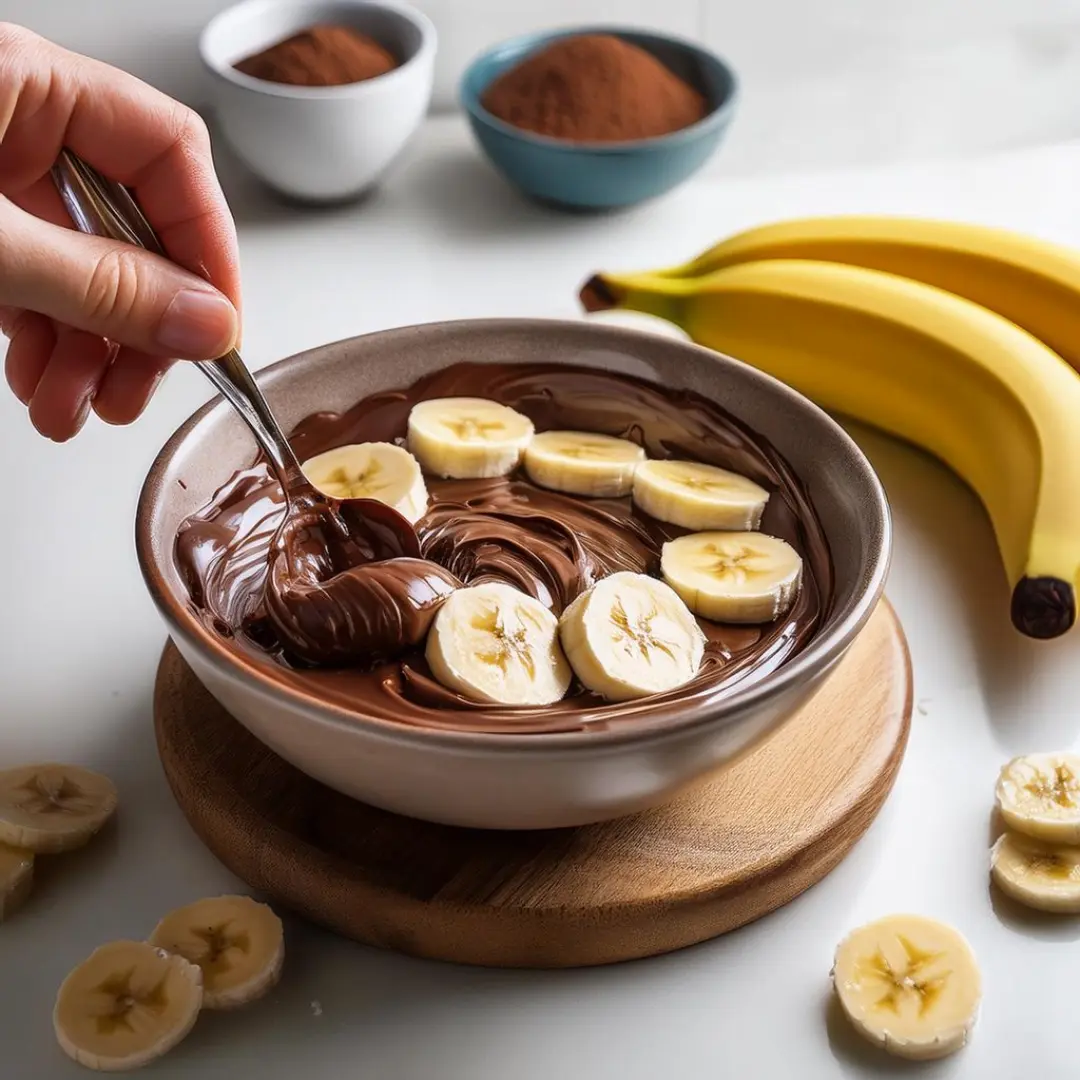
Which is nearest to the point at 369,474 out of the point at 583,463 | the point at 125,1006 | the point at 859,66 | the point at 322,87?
the point at 583,463

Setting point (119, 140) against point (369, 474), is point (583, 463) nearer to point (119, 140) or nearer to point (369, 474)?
point (369, 474)

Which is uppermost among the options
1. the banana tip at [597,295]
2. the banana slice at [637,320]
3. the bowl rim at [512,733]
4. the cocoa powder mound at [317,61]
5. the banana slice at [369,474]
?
the bowl rim at [512,733]

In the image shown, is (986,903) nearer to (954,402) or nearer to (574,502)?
(574,502)

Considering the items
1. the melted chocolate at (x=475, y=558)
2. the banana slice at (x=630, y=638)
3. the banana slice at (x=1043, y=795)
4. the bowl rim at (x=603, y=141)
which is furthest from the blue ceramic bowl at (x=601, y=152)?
the banana slice at (x=1043, y=795)

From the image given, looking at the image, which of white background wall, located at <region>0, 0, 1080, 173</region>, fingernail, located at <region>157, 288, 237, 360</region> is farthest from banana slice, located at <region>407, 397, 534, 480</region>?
white background wall, located at <region>0, 0, 1080, 173</region>

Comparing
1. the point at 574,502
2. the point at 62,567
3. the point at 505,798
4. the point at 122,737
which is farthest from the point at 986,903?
the point at 62,567

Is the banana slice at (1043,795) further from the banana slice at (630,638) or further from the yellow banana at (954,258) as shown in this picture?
the yellow banana at (954,258)
